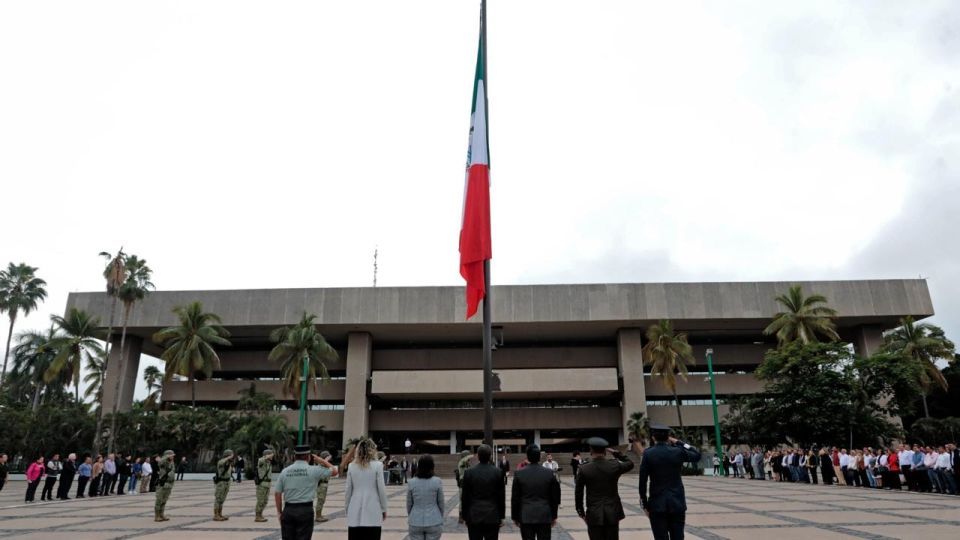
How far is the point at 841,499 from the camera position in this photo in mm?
16844

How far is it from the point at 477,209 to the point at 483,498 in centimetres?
538

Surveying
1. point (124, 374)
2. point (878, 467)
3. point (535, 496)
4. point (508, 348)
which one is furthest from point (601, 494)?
point (124, 374)

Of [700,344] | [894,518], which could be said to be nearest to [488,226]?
[894,518]

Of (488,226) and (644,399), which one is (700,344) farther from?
(488,226)

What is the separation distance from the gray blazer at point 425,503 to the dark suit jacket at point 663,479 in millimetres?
2075

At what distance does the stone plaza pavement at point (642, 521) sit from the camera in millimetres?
10323

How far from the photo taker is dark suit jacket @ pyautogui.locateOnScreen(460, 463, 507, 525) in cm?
585

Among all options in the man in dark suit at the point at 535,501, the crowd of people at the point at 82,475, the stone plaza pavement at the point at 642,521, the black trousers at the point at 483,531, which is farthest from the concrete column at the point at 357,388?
the man in dark suit at the point at 535,501

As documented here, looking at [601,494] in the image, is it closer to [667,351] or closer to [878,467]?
[878,467]

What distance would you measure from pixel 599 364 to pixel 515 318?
10.3m

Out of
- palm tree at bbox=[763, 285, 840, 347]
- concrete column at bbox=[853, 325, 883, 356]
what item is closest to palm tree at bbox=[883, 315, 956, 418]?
concrete column at bbox=[853, 325, 883, 356]

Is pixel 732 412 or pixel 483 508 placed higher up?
pixel 732 412

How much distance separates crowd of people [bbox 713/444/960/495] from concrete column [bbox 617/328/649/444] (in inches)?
524

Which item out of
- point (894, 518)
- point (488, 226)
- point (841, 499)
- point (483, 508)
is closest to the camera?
point (483, 508)
